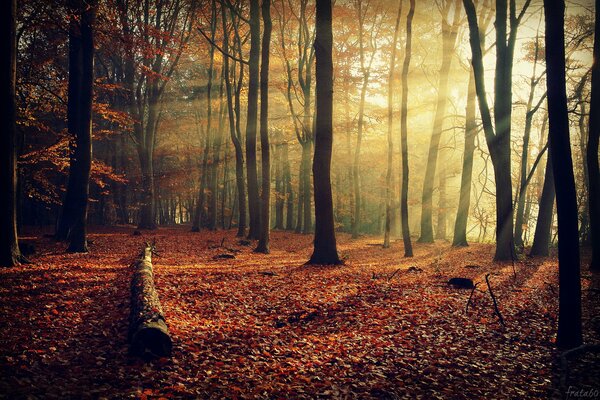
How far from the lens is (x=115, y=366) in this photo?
14.5ft

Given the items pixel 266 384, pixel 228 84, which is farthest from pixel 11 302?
pixel 228 84

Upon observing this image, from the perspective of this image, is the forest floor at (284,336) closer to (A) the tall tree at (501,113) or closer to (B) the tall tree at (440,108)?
(A) the tall tree at (501,113)

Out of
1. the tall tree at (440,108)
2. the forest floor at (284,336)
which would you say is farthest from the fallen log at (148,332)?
the tall tree at (440,108)

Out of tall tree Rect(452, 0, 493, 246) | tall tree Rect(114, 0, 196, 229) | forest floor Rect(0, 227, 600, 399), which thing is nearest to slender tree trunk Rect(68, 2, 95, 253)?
forest floor Rect(0, 227, 600, 399)

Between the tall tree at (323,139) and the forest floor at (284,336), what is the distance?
4.72 feet

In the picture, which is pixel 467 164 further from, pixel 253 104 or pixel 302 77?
pixel 253 104

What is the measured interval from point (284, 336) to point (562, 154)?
17.2 ft

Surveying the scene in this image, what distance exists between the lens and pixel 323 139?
1146 centimetres

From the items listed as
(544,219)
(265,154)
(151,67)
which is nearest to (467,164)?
(544,219)

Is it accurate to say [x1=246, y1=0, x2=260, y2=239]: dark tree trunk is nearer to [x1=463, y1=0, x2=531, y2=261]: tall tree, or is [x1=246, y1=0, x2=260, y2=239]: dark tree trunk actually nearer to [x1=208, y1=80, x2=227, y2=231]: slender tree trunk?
[x1=208, y1=80, x2=227, y2=231]: slender tree trunk

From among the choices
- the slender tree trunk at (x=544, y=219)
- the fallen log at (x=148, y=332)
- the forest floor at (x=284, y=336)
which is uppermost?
the slender tree trunk at (x=544, y=219)

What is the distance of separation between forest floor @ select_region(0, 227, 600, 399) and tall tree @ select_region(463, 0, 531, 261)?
3.25 meters

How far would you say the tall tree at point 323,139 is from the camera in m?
11.4

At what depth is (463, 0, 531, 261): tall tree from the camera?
42.1 ft
